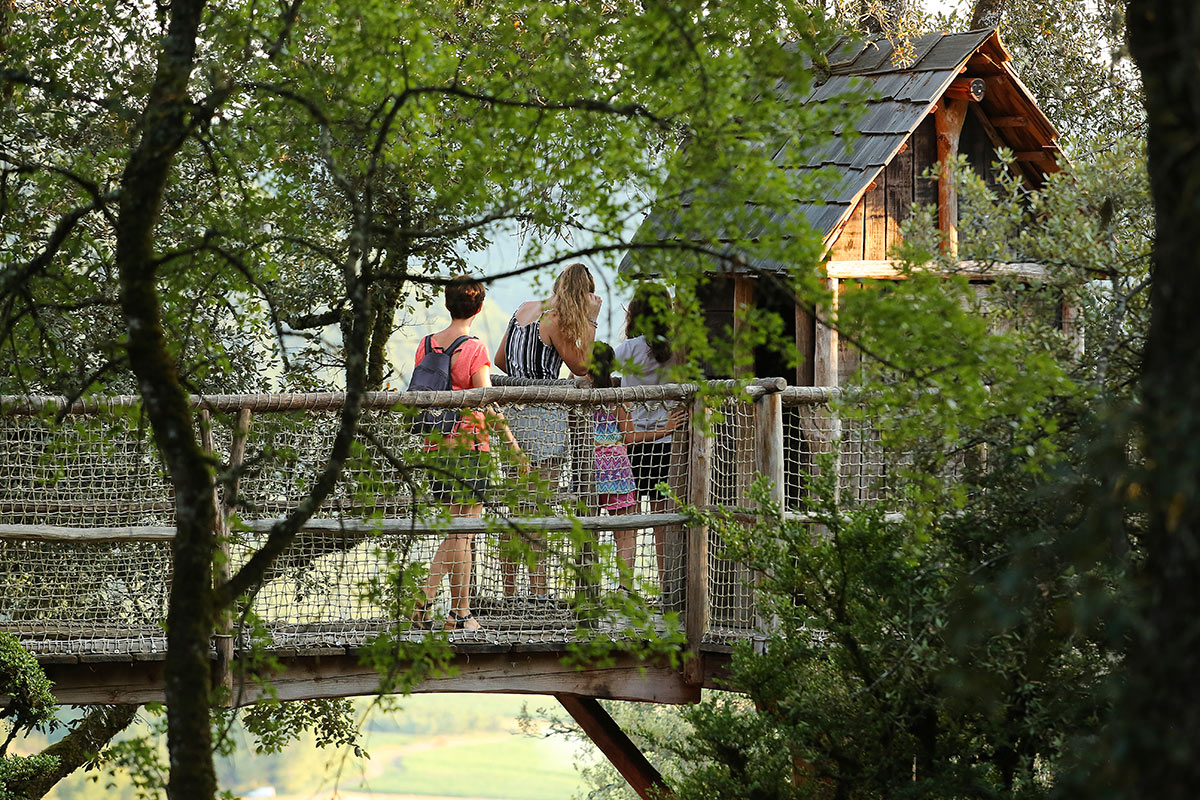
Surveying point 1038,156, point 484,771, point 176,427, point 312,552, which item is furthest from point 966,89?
point 484,771

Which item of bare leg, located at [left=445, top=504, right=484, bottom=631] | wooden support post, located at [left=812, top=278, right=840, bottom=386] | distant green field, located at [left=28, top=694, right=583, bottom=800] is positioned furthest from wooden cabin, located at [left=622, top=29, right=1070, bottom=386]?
distant green field, located at [left=28, top=694, right=583, bottom=800]

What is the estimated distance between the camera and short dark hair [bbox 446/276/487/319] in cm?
545

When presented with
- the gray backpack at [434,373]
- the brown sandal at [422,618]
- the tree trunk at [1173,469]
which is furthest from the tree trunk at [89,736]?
the tree trunk at [1173,469]

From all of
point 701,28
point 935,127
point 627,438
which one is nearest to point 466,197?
point 701,28

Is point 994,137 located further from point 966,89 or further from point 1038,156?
point 966,89

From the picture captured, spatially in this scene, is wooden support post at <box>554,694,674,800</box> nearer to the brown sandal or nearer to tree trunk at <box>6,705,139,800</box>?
the brown sandal

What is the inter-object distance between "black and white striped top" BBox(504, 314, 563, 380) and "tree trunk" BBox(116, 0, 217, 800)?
2864 mm

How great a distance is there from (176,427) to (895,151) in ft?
20.1

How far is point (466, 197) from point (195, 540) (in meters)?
1.20

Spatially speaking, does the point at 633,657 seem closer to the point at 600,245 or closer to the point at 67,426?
the point at 67,426

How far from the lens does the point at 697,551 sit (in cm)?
566

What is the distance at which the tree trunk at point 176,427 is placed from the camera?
307cm

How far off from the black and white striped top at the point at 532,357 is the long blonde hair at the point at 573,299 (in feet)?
0.42

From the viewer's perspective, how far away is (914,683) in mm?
4406
